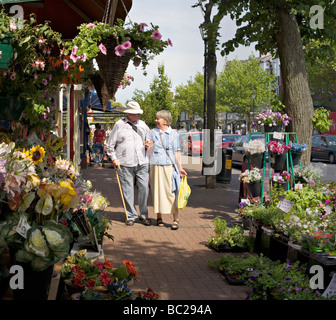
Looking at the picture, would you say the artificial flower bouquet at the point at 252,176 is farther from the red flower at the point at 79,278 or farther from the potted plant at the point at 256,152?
the red flower at the point at 79,278

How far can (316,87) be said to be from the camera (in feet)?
145

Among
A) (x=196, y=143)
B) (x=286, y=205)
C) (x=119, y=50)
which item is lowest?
(x=286, y=205)

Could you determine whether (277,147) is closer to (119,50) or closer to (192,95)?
(119,50)

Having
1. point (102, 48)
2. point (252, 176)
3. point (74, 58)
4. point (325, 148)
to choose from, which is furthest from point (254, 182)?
point (325, 148)

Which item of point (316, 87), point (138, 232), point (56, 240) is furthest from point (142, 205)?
point (316, 87)

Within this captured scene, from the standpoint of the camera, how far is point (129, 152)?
8523 mm

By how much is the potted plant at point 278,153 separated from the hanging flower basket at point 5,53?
17.8ft

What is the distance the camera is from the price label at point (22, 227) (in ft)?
11.9

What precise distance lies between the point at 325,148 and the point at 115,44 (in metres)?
23.0

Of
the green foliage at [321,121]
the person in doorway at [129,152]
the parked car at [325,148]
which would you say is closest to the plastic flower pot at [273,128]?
the green foliage at [321,121]

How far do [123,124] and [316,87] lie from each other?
38646mm

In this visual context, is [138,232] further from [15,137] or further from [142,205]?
[15,137]

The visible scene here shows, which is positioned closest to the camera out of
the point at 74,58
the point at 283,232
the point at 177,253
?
the point at 74,58

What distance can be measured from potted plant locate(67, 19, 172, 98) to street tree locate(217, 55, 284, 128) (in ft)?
186
